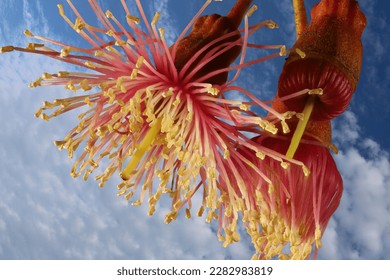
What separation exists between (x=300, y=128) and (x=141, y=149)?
0.38 m

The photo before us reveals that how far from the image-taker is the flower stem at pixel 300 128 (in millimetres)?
1440

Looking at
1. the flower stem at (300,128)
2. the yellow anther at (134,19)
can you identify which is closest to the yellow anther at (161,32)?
the yellow anther at (134,19)

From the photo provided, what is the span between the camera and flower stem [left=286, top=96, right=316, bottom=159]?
144 centimetres

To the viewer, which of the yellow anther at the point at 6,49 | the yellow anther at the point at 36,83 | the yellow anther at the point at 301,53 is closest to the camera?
the yellow anther at the point at 301,53

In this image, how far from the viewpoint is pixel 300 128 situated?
145 cm

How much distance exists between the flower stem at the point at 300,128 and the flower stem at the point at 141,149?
322 millimetres

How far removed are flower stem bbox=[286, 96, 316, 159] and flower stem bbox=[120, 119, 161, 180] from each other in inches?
12.7

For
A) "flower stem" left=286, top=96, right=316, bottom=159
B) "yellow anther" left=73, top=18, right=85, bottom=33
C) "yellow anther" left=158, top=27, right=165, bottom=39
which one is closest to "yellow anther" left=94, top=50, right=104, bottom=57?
"yellow anther" left=73, top=18, right=85, bottom=33

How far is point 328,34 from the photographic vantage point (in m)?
1.51

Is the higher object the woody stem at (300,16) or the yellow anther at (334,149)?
the woody stem at (300,16)

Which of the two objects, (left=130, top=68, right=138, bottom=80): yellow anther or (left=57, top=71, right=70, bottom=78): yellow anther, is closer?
(left=130, top=68, right=138, bottom=80): yellow anther

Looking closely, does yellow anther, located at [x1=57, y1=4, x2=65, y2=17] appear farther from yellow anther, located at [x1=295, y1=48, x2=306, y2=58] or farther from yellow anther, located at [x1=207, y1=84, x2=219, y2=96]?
yellow anther, located at [x1=295, y1=48, x2=306, y2=58]

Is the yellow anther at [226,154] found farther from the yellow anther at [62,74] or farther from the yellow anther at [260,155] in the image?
the yellow anther at [62,74]

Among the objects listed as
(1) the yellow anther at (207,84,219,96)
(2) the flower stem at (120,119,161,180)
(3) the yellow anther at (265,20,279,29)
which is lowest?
(2) the flower stem at (120,119,161,180)
